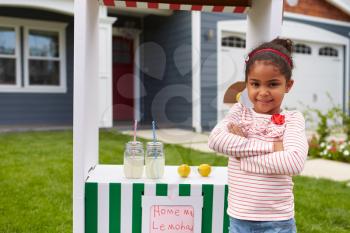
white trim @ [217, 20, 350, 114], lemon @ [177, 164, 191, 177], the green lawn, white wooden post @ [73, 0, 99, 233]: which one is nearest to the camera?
white wooden post @ [73, 0, 99, 233]

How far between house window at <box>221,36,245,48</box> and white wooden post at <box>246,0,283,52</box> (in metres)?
6.84

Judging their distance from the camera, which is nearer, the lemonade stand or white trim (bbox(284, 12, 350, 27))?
the lemonade stand

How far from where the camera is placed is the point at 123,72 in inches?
405

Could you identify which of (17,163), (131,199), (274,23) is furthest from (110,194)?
(17,163)

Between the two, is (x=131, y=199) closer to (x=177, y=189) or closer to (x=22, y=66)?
(x=177, y=189)

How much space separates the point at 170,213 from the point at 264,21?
3.26 feet

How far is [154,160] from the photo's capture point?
1843 millimetres

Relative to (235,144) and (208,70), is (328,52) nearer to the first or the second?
(208,70)

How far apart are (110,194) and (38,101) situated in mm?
7823

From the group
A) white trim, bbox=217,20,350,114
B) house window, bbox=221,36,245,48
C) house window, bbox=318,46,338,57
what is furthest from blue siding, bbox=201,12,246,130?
house window, bbox=318,46,338,57

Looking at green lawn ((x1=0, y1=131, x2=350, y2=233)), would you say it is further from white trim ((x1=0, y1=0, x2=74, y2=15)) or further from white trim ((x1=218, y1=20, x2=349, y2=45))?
white trim ((x1=218, y1=20, x2=349, y2=45))

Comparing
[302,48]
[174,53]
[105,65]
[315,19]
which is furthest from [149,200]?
[315,19]

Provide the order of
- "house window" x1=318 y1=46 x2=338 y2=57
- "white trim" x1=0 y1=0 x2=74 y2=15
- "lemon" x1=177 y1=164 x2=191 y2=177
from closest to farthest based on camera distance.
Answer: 1. "lemon" x1=177 y1=164 x2=191 y2=177
2. "white trim" x1=0 y1=0 x2=74 y2=15
3. "house window" x1=318 y1=46 x2=338 y2=57

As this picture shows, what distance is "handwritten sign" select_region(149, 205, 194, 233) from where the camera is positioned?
1.83m
